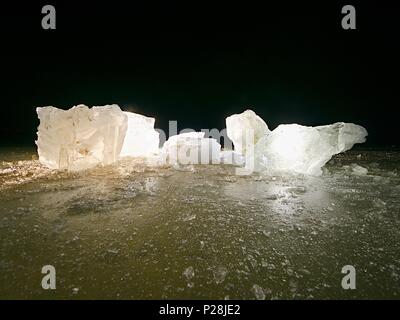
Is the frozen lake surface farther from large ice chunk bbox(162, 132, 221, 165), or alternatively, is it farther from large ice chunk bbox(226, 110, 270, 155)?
large ice chunk bbox(226, 110, 270, 155)

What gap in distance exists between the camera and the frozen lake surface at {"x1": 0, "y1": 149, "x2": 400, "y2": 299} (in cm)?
150

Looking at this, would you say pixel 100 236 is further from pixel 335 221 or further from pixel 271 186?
pixel 271 186

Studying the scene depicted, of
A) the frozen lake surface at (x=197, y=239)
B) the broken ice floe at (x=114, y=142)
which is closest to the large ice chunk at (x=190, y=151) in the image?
the broken ice floe at (x=114, y=142)

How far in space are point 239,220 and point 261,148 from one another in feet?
9.25

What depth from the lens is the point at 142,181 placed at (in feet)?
12.4

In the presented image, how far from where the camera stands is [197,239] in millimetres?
2014

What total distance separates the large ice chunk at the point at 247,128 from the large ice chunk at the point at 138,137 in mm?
1834

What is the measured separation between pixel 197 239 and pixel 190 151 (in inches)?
143

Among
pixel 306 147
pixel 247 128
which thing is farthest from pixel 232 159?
pixel 306 147

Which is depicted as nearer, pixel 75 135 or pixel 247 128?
pixel 75 135

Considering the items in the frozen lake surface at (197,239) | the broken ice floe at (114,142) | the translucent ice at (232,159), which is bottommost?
the frozen lake surface at (197,239)

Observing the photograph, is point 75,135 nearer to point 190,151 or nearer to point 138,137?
point 138,137

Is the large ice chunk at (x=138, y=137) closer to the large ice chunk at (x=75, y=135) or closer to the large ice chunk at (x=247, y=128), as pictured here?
the large ice chunk at (x=75, y=135)

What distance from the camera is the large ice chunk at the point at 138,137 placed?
6227 millimetres
